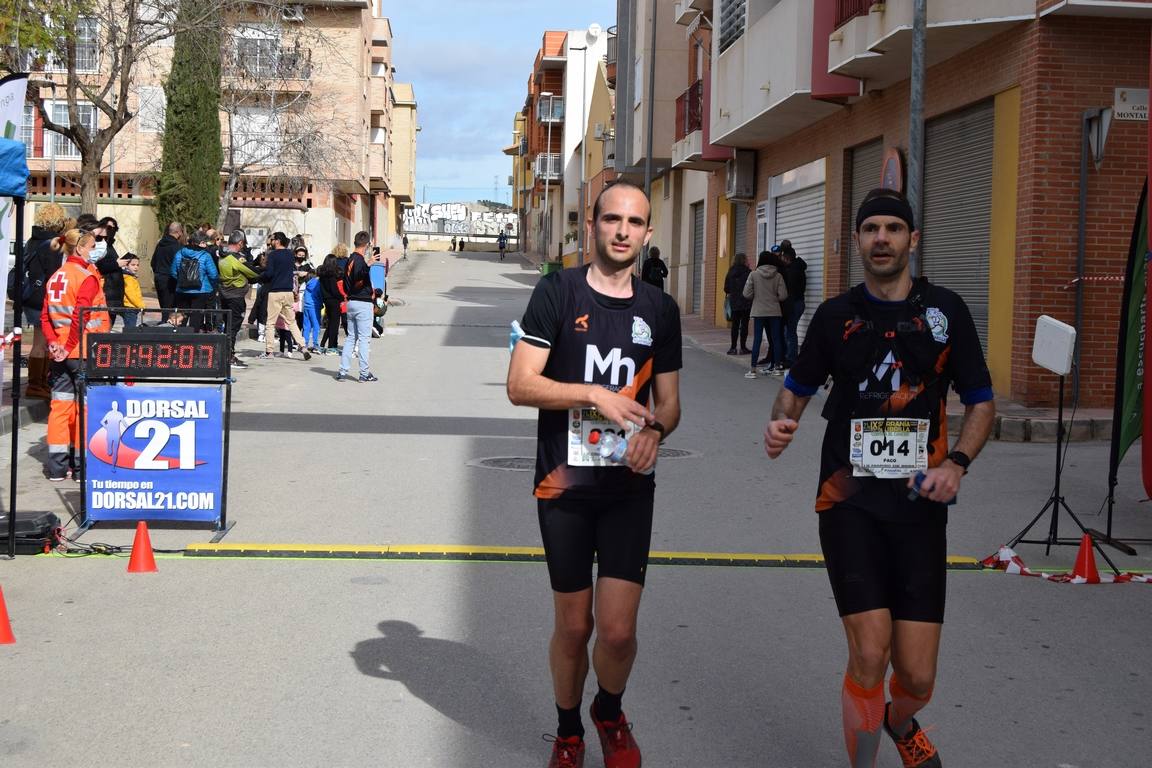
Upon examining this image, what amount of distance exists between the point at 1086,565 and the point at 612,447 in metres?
4.34

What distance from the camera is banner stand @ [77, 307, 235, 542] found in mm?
8188

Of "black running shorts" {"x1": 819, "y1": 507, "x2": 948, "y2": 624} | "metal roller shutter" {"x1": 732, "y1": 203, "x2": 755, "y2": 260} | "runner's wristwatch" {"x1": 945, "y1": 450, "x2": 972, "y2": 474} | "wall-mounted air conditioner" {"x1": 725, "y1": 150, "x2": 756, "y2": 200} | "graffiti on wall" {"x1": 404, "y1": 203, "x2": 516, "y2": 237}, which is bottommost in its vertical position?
"black running shorts" {"x1": 819, "y1": 507, "x2": 948, "y2": 624}

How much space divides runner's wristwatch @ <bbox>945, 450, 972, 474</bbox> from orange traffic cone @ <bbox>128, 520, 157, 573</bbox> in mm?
4641

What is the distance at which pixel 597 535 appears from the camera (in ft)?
14.3

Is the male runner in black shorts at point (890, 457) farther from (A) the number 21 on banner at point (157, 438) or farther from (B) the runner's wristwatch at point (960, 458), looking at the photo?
(A) the number 21 on banner at point (157, 438)

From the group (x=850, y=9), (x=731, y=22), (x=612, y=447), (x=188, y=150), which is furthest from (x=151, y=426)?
(x=188, y=150)

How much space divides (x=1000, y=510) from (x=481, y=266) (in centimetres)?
6629

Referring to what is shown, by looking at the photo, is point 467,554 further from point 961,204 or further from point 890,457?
point 961,204

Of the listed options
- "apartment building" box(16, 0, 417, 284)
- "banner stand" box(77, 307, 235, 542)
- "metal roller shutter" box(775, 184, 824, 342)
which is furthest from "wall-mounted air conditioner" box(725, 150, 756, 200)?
"banner stand" box(77, 307, 235, 542)

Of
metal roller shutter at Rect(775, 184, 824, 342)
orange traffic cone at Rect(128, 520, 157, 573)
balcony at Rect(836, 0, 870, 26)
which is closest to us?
orange traffic cone at Rect(128, 520, 157, 573)

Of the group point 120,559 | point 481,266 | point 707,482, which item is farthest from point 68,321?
point 481,266

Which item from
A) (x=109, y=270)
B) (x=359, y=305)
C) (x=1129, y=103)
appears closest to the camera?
(x=1129, y=103)

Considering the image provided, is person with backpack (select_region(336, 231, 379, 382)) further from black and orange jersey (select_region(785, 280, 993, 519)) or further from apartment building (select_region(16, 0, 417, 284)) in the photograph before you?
apartment building (select_region(16, 0, 417, 284))

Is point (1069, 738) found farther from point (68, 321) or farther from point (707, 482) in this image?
point (68, 321)
